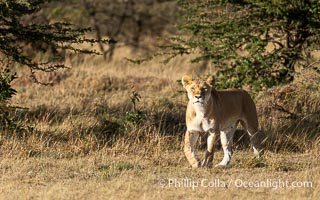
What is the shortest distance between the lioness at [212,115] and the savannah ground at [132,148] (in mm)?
221

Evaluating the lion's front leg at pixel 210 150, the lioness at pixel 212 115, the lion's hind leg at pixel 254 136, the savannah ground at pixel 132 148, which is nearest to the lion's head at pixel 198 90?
the lioness at pixel 212 115

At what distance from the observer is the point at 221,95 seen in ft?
30.2

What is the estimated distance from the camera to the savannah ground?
303 inches

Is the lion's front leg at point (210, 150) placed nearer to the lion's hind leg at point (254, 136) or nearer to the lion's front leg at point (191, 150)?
the lion's front leg at point (191, 150)

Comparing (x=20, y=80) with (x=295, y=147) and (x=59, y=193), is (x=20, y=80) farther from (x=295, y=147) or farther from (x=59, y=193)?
(x=59, y=193)

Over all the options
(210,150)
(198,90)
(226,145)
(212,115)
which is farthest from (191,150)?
(198,90)

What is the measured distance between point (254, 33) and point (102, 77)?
4.08 m

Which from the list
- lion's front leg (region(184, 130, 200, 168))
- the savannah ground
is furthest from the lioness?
the savannah ground

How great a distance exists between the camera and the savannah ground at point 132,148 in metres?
7.70

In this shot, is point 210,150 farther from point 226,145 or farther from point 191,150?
point 226,145

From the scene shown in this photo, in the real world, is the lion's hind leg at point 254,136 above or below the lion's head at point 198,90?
below

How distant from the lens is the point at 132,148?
9.92 m

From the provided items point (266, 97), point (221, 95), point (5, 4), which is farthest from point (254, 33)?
point (5, 4)

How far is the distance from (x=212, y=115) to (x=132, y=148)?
162 centimetres
